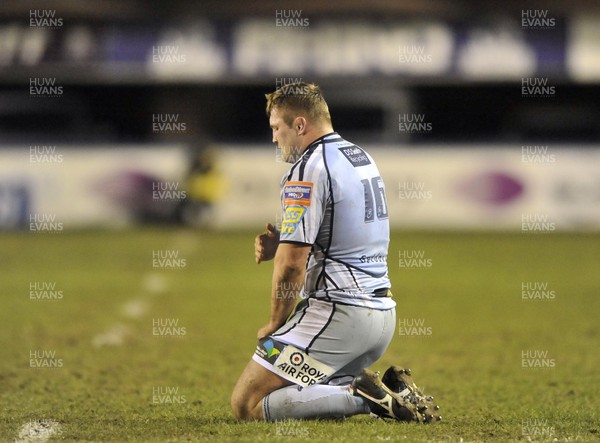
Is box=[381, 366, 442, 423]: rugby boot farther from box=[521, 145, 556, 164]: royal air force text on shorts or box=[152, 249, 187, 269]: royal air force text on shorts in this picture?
box=[521, 145, 556, 164]: royal air force text on shorts

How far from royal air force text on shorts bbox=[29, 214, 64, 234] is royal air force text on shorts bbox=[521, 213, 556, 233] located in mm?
9369

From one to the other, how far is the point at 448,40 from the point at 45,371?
55.5 feet

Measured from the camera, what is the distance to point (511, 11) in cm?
3553

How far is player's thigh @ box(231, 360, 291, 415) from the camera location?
19.8 feet

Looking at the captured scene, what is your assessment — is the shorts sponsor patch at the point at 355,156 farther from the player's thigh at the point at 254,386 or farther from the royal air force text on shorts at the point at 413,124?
the royal air force text on shorts at the point at 413,124

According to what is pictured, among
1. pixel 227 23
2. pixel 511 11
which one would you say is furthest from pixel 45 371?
pixel 511 11

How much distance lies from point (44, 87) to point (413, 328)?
16.5 metres

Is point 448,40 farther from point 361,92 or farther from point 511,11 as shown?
point 511,11

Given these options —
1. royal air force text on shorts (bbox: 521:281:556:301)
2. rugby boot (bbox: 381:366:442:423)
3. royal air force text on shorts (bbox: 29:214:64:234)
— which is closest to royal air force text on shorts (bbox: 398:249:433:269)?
royal air force text on shorts (bbox: 521:281:556:301)

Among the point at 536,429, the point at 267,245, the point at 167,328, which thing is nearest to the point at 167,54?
the point at 167,328

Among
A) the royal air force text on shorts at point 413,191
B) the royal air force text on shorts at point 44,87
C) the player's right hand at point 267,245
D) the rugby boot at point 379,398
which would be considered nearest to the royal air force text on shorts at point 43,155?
the royal air force text on shorts at point 44,87

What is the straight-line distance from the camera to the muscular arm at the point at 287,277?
18.9 feet

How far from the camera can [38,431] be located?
20.3 feet

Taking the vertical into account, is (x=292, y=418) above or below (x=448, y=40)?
below
